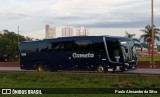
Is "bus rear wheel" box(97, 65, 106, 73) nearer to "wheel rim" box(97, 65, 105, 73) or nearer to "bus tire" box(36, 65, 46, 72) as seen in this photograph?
"wheel rim" box(97, 65, 105, 73)

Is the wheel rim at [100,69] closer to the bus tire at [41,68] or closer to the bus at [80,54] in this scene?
the bus at [80,54]

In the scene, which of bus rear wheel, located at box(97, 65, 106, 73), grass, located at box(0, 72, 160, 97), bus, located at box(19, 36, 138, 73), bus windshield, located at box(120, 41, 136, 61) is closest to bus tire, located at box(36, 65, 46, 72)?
bus, located at box(19, 36, 138, 73)

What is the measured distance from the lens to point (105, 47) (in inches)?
1240

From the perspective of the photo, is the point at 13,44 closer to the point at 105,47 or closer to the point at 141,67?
the point at 141,67

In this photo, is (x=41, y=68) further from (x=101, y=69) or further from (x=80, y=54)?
(x=101, y=69)

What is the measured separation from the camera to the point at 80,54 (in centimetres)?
3362

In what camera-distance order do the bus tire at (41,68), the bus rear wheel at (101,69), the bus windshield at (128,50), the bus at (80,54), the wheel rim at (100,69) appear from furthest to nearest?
the bus tire at (41,68) → the wheel rim at (100,69) → the bus rear wheel at (101,69) → the bus at (80,54) → the bus windshield at (128,50)

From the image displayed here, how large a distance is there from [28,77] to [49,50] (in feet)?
29.1

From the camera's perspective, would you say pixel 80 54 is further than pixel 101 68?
Yes

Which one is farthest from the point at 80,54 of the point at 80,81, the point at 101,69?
the point at 80,81

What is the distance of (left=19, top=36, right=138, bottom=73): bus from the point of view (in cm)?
3145

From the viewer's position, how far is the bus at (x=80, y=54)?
31.5m

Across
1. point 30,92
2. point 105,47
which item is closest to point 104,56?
point 105,47

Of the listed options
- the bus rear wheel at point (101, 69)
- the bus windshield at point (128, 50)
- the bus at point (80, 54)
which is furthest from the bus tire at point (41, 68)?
the bus windshield at point (128, 50)
